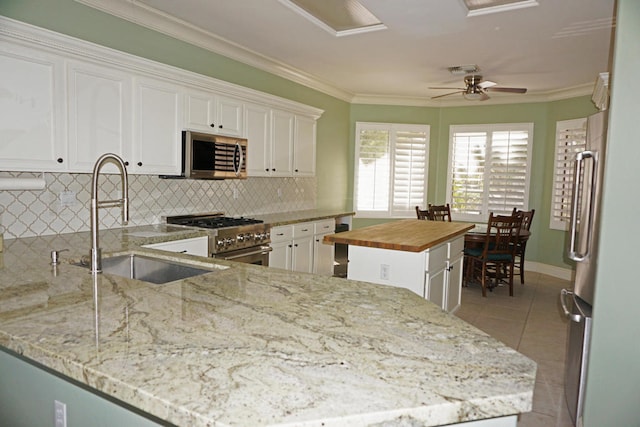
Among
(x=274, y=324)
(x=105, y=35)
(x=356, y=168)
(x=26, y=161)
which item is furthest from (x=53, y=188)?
(x=356, y=168)

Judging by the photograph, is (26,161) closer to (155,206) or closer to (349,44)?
(155,206)

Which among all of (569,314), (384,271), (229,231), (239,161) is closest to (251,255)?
(229,231)

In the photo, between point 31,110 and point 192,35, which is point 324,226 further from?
point 31,110

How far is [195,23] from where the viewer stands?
3.86 metres

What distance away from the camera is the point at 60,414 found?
1296mm

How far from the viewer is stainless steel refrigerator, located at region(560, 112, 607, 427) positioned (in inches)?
89.6

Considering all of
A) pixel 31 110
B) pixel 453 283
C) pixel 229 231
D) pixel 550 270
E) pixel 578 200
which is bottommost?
pixel 550 270

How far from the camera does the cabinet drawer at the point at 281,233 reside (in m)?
4.36

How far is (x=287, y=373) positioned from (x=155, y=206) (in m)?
3.17

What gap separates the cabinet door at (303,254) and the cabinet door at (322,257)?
9 centimetres

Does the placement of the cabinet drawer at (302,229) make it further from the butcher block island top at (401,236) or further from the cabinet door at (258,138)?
the butcher block island top at (401,236)

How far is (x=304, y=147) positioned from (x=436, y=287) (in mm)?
2666

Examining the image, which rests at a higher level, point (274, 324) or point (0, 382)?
point (274, 324)

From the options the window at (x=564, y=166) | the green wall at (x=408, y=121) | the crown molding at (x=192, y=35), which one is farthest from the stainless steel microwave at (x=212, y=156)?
the window at (x=564, y=166)
